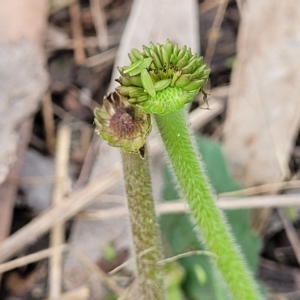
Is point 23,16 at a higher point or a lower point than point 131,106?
higher

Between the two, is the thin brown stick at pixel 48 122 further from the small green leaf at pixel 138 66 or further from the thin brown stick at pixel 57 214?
the small green leaf at pixel 138 66

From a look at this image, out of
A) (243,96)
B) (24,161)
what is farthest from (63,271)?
(243,96)

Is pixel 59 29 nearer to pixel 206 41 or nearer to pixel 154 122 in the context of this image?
pixel 206 41

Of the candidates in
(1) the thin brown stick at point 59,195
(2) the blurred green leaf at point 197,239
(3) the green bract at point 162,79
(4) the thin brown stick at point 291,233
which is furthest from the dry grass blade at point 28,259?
(3) the green bract at point 162,79

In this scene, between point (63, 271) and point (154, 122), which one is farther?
point (63, 271)

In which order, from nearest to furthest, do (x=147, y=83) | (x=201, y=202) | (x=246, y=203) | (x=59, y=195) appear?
(x=147, y=83), (x=201, y=202), (x=246, y=203), (x=59, y=195)

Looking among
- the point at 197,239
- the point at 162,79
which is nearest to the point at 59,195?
the point at 197,239

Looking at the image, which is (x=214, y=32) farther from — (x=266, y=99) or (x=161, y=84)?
(x=161, y=84)
